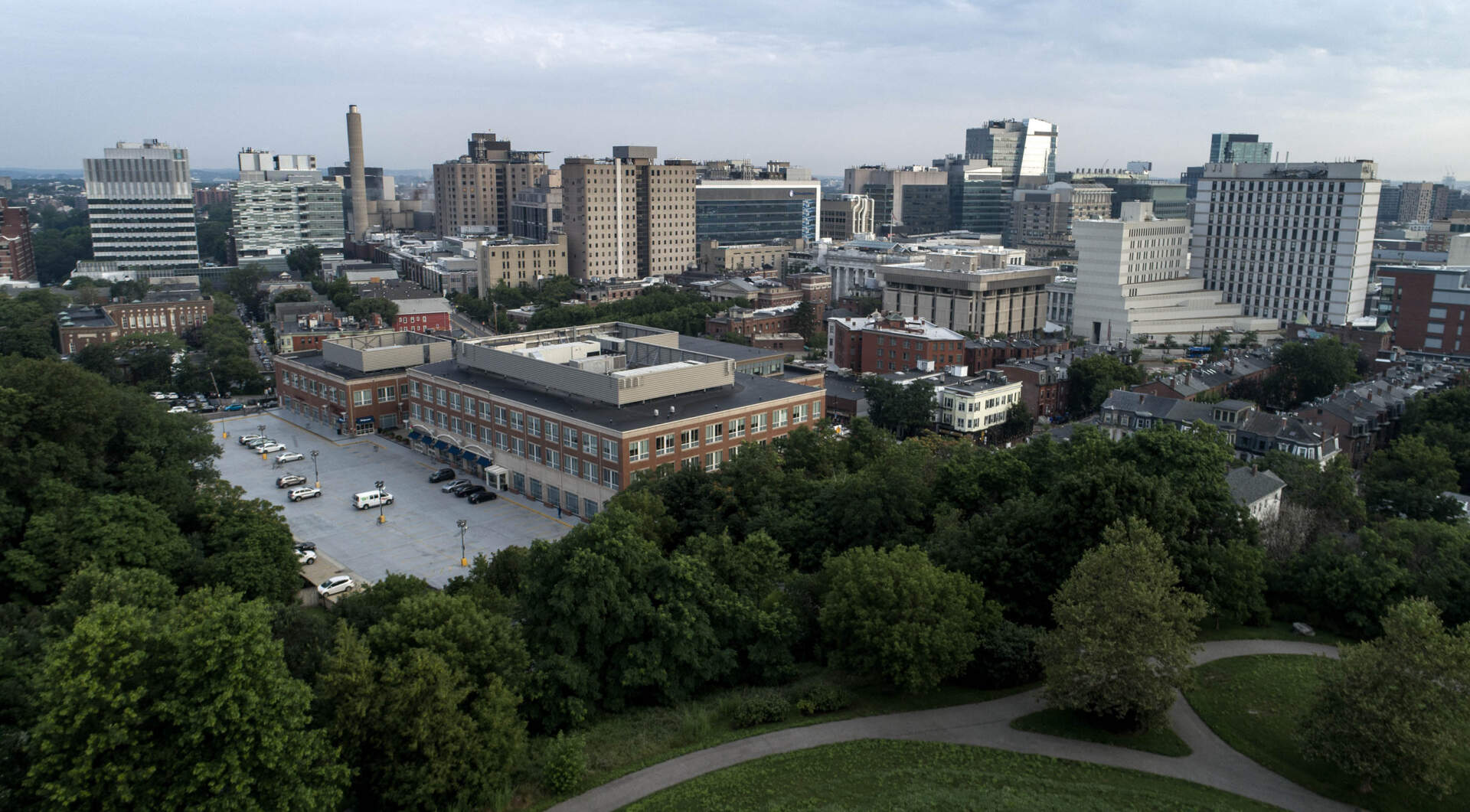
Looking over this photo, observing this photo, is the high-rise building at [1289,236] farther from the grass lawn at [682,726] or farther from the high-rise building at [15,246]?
the high-rise building at [15,246]

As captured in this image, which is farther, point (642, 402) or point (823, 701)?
point (642, 402)

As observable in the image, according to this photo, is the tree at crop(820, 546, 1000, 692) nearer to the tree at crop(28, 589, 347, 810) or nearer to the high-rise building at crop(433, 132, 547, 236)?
the tree at crop(28, 589, 347, 810)

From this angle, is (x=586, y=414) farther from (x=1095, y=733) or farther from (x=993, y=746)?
(x=1095, y=733)

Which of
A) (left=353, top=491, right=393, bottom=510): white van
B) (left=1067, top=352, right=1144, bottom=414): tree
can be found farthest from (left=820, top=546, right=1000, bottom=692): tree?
(left=1067, top=352, right=1144, bottom=414): tree

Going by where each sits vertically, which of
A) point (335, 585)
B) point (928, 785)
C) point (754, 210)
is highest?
point (754, 210)

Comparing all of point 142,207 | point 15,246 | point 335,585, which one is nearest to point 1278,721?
point 335,585

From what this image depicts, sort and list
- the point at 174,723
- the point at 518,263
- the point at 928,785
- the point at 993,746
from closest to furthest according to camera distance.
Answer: the point at 174,723 < the point at 928,785 < the point at 993,746 < the point at 518,263
